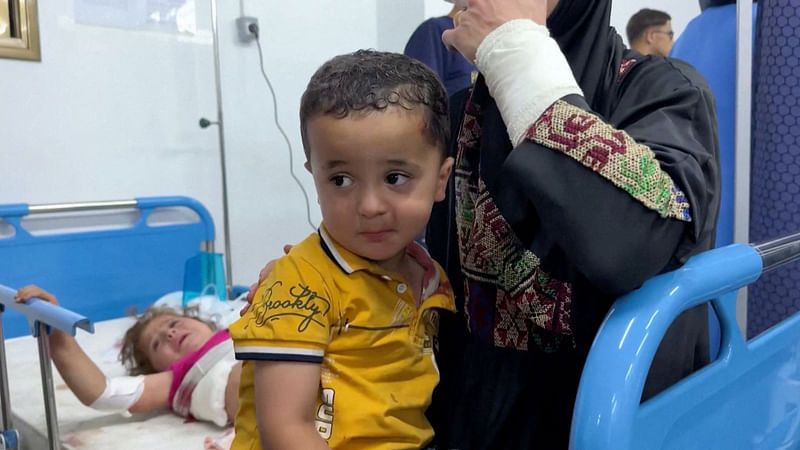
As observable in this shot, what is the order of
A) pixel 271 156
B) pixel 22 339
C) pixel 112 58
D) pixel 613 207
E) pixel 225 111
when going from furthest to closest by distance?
pixel 271 156 < pixel 225 111 < pixel 112 58 < pixel 22 339 < pixel 613 207

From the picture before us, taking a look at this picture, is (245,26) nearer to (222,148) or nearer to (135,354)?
(222,148)

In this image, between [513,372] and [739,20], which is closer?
[513,372]

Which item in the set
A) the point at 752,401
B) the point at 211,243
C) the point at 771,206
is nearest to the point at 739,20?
the point at 771,206

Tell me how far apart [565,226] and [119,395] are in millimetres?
1221

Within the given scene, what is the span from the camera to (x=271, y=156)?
3.03m

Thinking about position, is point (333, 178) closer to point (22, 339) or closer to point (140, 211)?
point (22, 339)

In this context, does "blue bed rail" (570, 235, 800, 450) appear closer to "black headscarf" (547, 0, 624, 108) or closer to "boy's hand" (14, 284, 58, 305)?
"black headscarf" (547, 0, 624, 108)

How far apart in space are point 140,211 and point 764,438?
2233mm

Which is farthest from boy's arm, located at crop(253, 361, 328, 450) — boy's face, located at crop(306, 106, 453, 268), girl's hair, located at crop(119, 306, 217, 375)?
girl's hair, located at crop(119, 306, 217, 375)

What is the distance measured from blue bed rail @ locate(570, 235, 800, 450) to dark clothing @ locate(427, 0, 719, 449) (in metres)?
0.03

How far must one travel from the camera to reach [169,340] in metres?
1.82

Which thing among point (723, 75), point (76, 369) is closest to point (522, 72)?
point (723, 75)

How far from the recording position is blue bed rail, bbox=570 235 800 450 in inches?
21.9

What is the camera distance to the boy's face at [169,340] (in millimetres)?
1789
